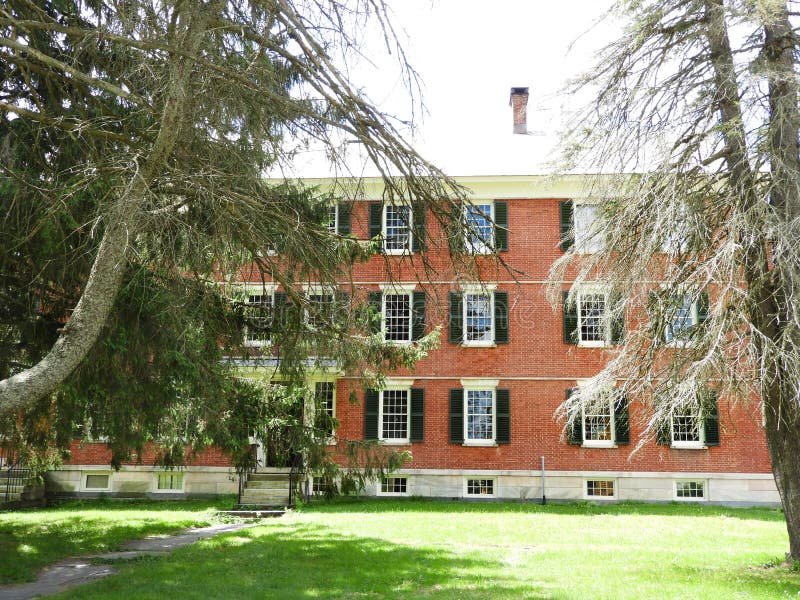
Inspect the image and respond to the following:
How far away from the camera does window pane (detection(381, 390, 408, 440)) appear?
21.9 meters

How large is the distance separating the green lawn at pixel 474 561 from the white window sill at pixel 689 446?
4.35 meters

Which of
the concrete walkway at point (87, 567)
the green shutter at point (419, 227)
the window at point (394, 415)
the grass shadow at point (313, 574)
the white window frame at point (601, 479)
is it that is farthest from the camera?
the window at point (394, 415)

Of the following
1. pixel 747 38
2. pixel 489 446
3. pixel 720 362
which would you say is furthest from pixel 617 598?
pixel 489 446

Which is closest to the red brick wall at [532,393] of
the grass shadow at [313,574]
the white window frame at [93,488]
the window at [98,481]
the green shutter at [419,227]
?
the white window frame at [93,488]

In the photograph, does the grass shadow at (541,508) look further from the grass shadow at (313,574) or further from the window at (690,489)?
the grass shadow at (313,574)

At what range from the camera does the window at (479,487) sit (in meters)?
21.6

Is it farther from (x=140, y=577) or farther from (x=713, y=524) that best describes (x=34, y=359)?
(x=713, y=524)

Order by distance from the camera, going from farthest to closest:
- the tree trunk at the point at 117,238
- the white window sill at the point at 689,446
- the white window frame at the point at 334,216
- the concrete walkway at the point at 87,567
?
the white window sill at the point at 689,446
the concrete walkway at the point at 87,567
the white window frame at the point at 334,216
the tree trunk at the point at 117,238

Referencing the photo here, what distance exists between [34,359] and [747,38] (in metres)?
10.2

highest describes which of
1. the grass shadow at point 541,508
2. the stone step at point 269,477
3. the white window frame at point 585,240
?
the white window frame at point 585,240

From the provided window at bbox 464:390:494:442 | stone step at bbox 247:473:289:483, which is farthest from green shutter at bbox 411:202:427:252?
window at bbox 464:390:494:442

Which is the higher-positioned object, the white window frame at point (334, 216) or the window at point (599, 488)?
the white window frame at point (334, 216)

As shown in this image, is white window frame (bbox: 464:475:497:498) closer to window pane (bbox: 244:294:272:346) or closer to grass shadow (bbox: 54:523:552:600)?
grass shadow (bbox: 54:523:552:600)

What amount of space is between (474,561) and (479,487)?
38.2ft
